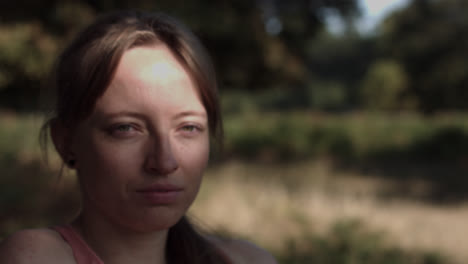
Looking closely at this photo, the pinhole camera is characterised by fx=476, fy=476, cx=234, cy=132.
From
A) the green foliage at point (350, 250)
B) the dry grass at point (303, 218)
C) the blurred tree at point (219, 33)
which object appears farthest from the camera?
the blurred tree at point (219, 33)

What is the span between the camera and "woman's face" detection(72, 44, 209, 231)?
102 centimetres

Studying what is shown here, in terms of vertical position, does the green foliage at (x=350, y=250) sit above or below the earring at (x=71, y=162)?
below

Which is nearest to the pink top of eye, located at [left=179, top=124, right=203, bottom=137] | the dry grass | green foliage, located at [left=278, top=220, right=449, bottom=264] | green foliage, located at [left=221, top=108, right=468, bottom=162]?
eye, located at [left=179, top=124, right=203, bottom=137]

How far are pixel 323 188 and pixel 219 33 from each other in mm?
4128

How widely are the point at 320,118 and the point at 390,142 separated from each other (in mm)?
2164

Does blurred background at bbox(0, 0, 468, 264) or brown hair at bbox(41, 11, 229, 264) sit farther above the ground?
brown hair at bbox(41, 11, 229, 264)

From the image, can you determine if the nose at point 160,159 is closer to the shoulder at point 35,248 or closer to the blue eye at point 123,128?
the blue eye at point 123,128

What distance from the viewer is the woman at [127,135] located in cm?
103

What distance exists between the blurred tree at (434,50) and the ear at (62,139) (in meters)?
27.1

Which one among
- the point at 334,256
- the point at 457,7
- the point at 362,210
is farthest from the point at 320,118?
the point at 457,7

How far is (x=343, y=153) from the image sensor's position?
44.7 ft

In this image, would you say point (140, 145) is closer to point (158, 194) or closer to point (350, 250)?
point (158, 194)

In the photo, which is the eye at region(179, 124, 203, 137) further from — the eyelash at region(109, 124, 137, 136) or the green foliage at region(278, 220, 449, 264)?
the green foliage at region(278, 220, 449, 264)

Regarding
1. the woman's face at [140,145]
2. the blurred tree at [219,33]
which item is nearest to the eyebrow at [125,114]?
the woman's face at [140,145]
